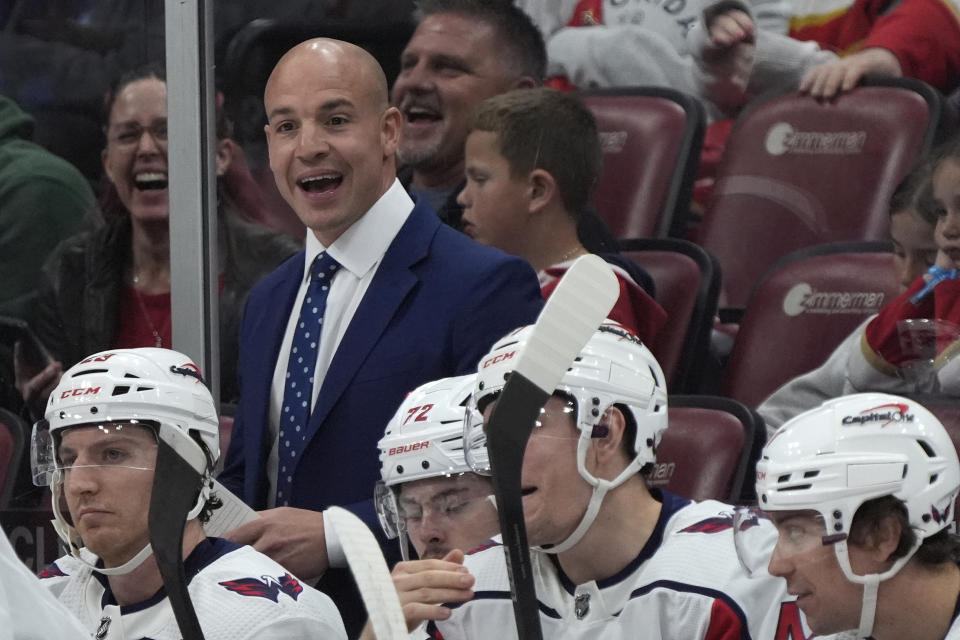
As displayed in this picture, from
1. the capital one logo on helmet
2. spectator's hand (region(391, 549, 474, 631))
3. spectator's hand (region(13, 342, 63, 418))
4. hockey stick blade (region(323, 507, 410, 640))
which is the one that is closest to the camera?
hockey stick blade (region(323, 507, 410, 640))

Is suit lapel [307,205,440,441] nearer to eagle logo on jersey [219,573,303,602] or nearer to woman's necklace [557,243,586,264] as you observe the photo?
eagle logo on jersey [219,573,303,602]

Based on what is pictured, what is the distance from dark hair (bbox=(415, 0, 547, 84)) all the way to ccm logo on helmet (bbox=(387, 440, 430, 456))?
4.18ft

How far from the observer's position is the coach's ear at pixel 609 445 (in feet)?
6.82

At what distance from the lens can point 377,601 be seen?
4.19 feet

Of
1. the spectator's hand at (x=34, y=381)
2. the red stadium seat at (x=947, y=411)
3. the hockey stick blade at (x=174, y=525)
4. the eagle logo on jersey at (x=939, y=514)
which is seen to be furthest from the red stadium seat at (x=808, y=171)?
the hockey stick blade at (x=174, y=525)

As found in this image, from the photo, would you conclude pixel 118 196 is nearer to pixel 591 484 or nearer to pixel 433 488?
pixel 433 488

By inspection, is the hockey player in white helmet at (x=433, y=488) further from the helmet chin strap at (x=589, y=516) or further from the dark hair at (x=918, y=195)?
the dark hair at (x=918, y=195)

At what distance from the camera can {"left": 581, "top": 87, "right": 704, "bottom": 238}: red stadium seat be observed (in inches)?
127

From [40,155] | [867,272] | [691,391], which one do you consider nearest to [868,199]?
[867,272]

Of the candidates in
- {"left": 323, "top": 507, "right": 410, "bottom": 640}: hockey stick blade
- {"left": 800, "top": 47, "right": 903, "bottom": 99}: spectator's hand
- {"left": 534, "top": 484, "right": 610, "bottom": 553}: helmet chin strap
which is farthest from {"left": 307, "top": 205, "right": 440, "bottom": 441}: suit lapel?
{"left": 323, "top": 507, "right": 410, "bottom": 640}: hockey stick blade

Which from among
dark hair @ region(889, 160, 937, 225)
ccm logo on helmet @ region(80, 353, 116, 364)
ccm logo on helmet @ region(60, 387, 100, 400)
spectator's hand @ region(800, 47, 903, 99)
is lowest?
ccm logo on helmet @ region(60, 387, 100, 400)

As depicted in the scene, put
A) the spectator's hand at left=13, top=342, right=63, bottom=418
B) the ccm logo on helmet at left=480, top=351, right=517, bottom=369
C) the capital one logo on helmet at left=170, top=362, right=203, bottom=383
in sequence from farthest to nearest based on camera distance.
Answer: the spectator's hand at left=13, top=342, right=63, bottom=418, the capital one logo on helmet at left=170, top=362, right=203, bottom=383, the ccm logo on helmet at left=480, top=351, right=517, bottom=369

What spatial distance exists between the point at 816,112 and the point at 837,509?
1412 mm

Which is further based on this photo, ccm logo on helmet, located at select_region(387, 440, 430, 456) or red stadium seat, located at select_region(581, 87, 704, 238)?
red stadium seat, located at select_region(581, 87, 704, 238)
